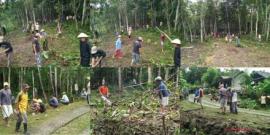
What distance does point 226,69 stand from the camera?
15.9 feet

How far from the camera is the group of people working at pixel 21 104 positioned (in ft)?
18.9

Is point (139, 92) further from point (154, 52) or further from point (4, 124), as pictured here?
point (4, 124)

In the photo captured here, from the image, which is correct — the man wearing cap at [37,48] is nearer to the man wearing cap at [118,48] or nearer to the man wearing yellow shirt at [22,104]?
the man wearing cap at [118,48]

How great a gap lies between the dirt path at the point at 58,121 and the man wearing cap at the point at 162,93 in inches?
37.9

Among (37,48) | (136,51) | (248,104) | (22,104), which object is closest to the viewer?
(37,48)

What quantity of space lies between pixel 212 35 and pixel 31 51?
1.81 m

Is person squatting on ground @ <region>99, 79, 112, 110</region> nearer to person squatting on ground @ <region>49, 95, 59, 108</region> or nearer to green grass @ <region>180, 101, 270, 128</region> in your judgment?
person squatting on ground @ <region>49, 95, 59, 108</region>

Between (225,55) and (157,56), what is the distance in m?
0.75

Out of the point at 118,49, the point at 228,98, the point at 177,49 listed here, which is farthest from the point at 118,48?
the point at 228,98

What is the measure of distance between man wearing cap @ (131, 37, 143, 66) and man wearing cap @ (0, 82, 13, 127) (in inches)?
76.7

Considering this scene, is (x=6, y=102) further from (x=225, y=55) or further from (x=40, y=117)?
(x=225, y=55)

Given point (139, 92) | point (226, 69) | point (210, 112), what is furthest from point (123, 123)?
point (226, 69)

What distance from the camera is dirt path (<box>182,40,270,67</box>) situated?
4.75m

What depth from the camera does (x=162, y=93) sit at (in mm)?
5156
